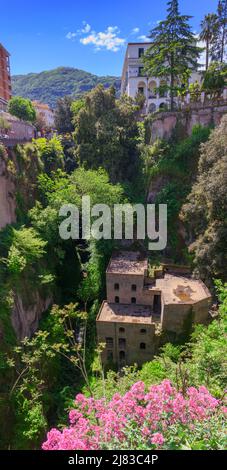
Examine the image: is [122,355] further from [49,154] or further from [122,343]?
[49,154]

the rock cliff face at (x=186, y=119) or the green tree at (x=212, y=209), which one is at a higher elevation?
the rock cliff face at (x=186, y=119)

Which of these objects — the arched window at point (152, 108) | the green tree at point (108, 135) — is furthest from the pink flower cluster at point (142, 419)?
the arched window at point (152, 108)

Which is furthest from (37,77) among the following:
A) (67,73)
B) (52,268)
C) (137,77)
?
(52,268)

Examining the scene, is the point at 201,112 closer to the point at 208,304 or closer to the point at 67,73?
the point at 208,304

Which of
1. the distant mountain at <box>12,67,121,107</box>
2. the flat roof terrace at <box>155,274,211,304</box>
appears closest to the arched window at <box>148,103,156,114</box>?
the flat roof terrace at <box>155,274,211,304</box>

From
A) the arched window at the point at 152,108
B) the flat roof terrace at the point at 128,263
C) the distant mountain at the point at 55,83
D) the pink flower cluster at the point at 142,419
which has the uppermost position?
the distant mountain at the point at 55,83

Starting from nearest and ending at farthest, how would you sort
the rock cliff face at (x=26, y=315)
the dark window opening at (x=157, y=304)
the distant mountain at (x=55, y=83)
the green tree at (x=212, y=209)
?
the green tree at (x=212, y=209) → the rock cliff face at (x=26, y=315) → the dark window opening at (x=157, y=304) → the distant mountain at (x=55, y=83)

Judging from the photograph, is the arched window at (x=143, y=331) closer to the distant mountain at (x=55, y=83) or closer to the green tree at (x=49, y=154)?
the green tree at (x=49, y=154)
